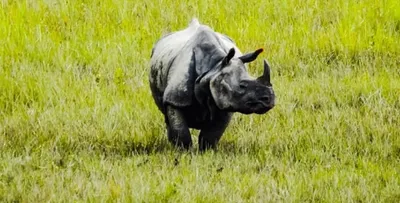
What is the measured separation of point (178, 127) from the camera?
6.50 meters

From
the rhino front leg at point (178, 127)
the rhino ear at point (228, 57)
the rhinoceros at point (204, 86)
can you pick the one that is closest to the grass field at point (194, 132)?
the rhino front leg at point (178, 127)

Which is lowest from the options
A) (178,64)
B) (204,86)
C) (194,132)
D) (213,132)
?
(194,132)

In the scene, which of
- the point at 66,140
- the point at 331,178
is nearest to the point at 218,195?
the point at 331,178

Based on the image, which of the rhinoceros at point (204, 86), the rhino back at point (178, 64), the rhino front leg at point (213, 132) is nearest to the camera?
the rhinoceros at point (204, 86)

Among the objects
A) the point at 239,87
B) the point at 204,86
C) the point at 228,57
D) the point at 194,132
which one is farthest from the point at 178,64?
the point at 194,132

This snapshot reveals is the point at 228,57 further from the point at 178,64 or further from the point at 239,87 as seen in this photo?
the point at 178,64

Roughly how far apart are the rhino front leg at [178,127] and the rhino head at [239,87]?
1.14 ft

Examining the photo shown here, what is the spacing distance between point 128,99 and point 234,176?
2267 millimetres

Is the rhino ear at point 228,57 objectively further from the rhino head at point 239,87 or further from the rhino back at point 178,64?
the rhino back at point 178,64

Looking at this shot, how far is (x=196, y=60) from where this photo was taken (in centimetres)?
637

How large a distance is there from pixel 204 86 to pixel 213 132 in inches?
18.8

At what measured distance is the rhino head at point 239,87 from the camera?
594 cm

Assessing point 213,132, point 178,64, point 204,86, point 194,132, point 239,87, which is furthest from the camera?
point 194,132

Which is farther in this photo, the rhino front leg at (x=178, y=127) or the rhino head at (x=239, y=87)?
the rhino front leg at (x=178, y=127)
